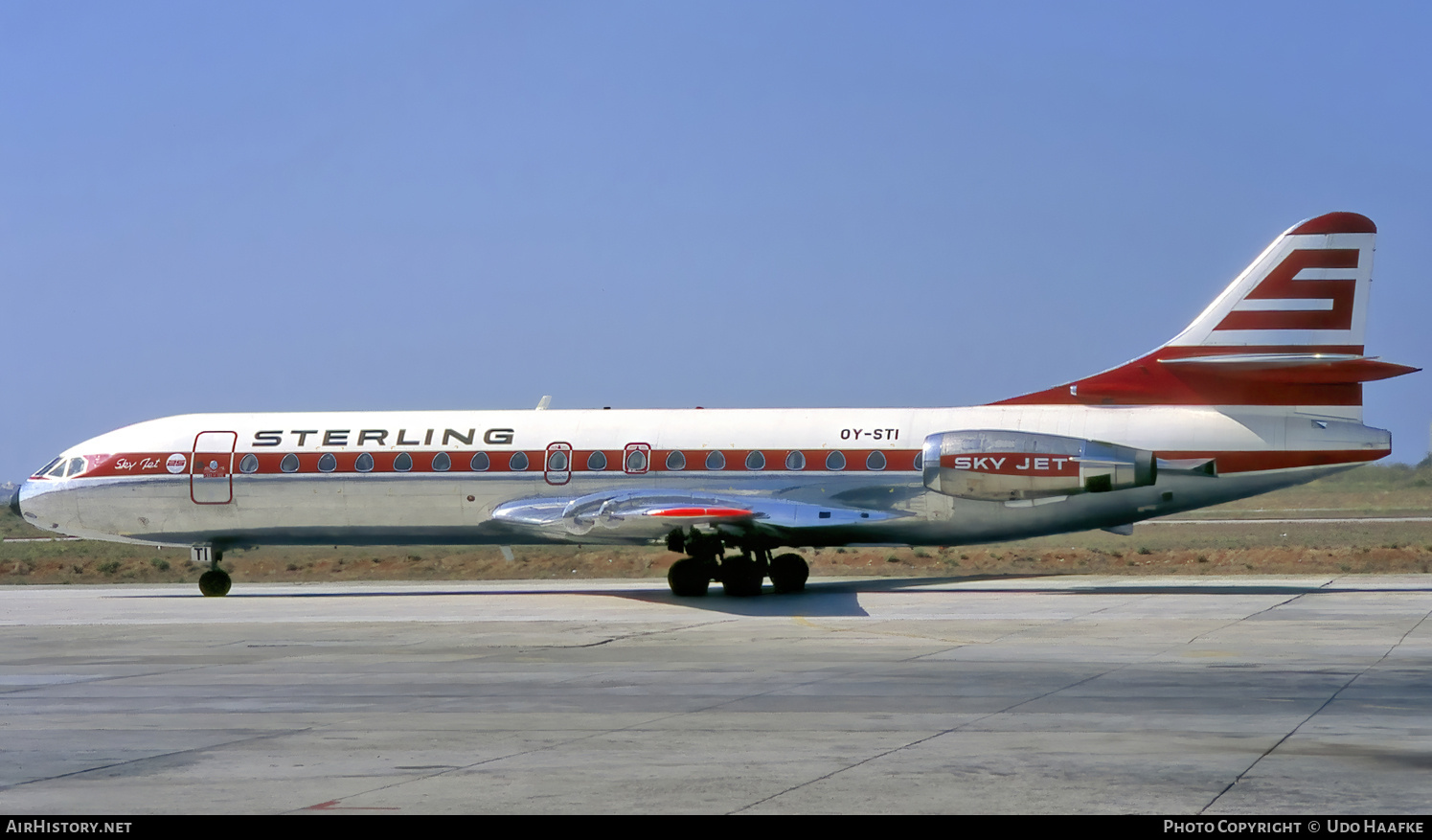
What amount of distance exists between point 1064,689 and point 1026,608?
363 inches

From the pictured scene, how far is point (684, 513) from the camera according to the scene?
2330 centimetres

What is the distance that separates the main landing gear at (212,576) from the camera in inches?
1108

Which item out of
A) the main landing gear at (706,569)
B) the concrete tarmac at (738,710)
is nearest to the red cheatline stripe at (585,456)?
the main landing gear at (706,569)

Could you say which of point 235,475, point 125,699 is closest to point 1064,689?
point 125,699

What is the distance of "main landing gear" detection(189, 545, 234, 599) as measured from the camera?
28.1m

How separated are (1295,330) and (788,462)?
8.69 m

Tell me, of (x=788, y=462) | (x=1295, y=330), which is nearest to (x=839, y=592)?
(x=788, y=462)

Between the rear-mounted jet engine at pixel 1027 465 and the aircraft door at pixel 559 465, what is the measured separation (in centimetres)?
648

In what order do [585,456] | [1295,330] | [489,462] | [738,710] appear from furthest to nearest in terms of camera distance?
[489,462]
[585,456]
[1295,330]
[738,710]

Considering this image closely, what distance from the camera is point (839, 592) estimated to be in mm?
26000

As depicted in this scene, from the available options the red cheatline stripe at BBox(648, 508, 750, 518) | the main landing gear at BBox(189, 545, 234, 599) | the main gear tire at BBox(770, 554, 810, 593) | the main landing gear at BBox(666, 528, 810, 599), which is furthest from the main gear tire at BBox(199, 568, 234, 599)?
the main gear tire at BBox(770, 554, 810, 593)

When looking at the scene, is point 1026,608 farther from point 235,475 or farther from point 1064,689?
point 235,475

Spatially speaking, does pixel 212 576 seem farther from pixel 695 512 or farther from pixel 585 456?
pixel 695 512

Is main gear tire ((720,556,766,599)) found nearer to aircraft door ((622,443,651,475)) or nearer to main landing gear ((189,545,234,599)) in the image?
aircraft door ((622,443,651,475))
